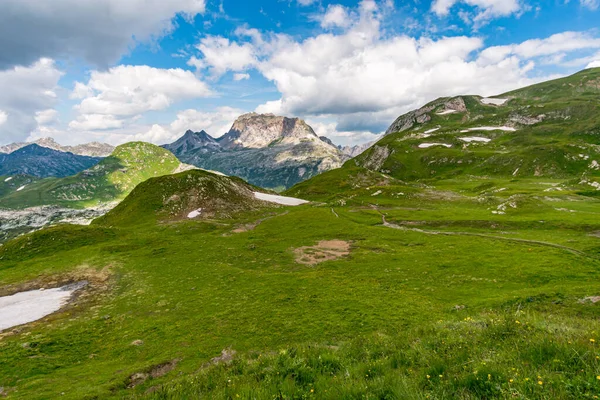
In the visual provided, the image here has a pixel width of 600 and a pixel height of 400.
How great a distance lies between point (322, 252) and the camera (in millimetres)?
63438

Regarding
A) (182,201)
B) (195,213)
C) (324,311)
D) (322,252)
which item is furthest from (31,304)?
(182,201)

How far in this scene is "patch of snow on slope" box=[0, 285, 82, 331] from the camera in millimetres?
38531

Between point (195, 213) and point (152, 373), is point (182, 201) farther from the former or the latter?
point (152, 373)

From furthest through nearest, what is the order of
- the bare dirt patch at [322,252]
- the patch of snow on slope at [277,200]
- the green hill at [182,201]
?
the patch of snow on slope at [277,200] < the green hill at [182,201] < the bare dirt patch at [322,252]

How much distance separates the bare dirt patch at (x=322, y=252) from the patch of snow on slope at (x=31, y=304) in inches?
1606

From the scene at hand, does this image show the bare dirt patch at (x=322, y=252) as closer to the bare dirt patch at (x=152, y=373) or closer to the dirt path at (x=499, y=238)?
the dirt path at (x=499, y=238)

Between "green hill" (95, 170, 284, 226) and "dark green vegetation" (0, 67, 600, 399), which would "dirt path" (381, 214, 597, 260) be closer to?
"dark green vegetation" (0, 67, 600, 399)

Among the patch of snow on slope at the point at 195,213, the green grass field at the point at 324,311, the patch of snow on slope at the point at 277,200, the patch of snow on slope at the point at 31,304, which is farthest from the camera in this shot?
the patch of snow on slope at the point at 277,200

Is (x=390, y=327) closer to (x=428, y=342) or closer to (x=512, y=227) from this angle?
(x=428, y=342)

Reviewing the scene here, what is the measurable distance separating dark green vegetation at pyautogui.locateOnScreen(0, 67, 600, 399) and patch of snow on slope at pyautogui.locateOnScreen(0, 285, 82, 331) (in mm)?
3872

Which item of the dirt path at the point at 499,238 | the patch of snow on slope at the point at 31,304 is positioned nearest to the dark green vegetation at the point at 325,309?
the dirt path at the point at 499,238

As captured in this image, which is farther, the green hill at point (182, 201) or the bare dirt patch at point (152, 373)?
the green hill at point (182, 201)

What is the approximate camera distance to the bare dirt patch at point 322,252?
5838cm

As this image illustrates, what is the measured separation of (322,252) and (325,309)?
30.7 metres
